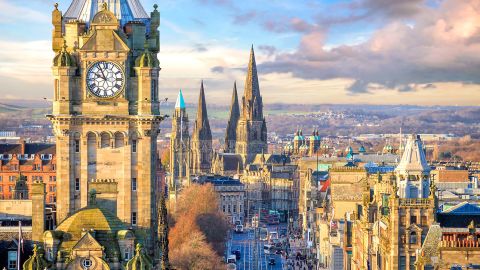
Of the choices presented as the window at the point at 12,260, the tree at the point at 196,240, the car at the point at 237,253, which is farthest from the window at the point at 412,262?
the car at the point at 237,253

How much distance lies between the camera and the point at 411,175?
89.6 meters

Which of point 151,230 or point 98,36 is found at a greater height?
point 98,36

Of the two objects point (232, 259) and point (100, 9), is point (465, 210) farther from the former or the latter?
point (232, 259)

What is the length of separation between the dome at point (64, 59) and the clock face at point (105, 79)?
1472 mm

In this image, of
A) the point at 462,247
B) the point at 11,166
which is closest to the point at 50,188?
the point at 11,166

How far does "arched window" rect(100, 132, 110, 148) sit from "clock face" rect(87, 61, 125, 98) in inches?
111

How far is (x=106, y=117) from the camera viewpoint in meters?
74.4

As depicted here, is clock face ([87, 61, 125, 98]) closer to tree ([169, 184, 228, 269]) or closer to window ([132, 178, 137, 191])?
window ([132, 178, 137, 191])

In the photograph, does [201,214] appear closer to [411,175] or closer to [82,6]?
[411,175]

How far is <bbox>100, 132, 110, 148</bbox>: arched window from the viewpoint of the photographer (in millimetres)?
75312

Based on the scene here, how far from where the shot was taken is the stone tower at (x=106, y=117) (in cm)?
7450

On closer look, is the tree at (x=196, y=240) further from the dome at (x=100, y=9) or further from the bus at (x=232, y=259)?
the dome at (x=100, y=9)

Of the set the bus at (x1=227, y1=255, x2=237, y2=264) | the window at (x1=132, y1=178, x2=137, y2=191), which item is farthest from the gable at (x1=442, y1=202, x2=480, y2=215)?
the bus at (x1=227, y1=255, x2=237, y2=264)

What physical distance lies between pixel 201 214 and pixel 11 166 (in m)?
36.3
